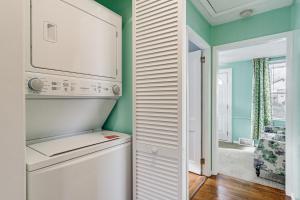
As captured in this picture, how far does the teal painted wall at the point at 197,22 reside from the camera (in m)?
2.10

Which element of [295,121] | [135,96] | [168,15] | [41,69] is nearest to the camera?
[41,69]

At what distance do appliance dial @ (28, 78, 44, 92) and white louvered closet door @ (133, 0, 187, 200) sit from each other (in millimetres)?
642

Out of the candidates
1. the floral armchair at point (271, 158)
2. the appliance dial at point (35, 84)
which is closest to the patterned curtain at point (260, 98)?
the floral armchair at point (271, 158)

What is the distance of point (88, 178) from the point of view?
1096 millimetres

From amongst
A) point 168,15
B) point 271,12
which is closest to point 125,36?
point 168,15

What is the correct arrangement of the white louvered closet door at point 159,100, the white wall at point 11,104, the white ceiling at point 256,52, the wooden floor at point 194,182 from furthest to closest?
the white ceiling at point 256,52 < the wooden floor at point 194,182 < the white louvered closet door at point 159,100 < the white wall at point 11,104

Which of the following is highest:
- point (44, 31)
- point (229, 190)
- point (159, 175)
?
point (44, 31)

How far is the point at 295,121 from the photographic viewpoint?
2.04m

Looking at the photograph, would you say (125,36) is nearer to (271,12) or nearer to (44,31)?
(44,31)

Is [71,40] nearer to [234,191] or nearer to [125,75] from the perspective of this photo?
[125,75]

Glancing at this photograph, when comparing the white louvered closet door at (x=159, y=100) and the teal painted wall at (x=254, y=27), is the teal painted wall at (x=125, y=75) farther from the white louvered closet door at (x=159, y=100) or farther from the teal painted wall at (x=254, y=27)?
the teal painted wall at (x=254, y=27)

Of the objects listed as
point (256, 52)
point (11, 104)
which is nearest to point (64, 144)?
point (11, 104)

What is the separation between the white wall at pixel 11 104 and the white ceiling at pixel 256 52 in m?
3.45

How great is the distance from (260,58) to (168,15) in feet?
14.4
